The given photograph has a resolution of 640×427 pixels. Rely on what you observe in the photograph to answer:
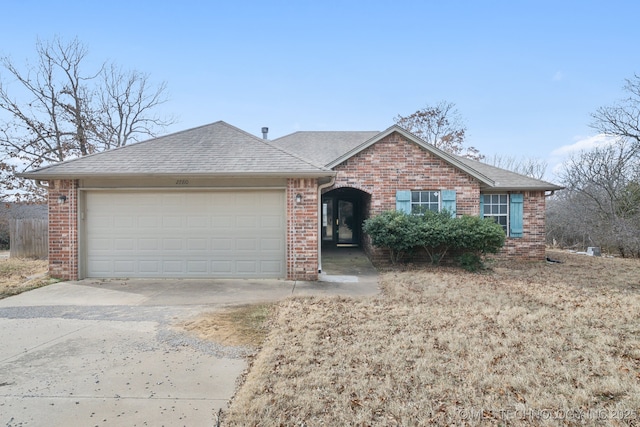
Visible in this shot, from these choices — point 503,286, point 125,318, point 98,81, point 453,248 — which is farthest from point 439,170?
point 98,81

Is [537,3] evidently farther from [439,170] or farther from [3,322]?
[3,322]

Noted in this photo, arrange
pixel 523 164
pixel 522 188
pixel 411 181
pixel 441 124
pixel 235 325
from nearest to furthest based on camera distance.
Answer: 1. pixel 235 325
2. pixel 411 181
3. pixel 522 188
4. pixel 441 124
5. pixel 523 164

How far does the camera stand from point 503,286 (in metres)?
8.36

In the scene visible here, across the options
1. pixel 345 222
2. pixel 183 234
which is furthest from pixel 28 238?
pixel 345 222

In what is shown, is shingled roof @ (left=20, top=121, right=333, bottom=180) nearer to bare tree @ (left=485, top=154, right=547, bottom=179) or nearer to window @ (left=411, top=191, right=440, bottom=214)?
window @ (left=411, top=191, right=440, bottom=214)

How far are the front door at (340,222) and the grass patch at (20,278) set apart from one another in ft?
37.2

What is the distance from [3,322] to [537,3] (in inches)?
576

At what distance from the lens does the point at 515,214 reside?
42.2ft

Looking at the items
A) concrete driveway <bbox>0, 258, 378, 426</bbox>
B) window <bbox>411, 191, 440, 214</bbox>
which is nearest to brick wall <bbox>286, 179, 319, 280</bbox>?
concrete driveway <bbox>0, 258, 378, 426</bbox>

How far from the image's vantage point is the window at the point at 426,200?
12.1m

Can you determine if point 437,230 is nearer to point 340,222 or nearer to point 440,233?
point 440,233

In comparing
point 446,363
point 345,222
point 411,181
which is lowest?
point 446,363

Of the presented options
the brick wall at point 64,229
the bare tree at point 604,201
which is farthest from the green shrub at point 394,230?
the bare tree at point 604,201

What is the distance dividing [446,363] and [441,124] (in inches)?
978
